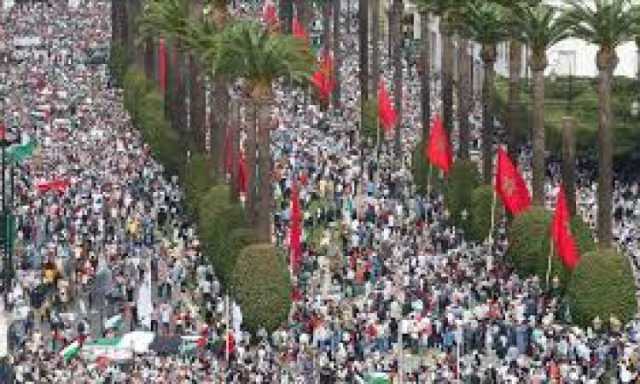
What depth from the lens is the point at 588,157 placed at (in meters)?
95.0

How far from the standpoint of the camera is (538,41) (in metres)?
77.6

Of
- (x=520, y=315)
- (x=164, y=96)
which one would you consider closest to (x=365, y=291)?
(x=520, y=315)

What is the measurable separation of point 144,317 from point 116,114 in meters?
51.0

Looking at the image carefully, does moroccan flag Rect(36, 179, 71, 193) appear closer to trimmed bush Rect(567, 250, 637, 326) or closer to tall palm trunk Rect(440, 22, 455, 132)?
tall palm trunk Rect(440, 22, 455, 132)

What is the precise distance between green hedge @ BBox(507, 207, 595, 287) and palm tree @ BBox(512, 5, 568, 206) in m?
2.38

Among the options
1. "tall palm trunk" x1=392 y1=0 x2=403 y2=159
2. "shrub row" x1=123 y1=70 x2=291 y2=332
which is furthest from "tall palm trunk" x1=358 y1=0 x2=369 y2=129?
"shrub row" x1=123 y1=70 x2=291 y2=332

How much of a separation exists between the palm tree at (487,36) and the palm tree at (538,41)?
4.23 m

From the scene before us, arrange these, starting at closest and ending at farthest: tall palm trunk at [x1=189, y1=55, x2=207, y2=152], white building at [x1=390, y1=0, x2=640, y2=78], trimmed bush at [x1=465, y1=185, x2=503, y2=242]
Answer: trimmed bush at [x1=465, y1=185, x2=503, y2=242], tall palm trunk at [x1=189, y1=55, x2=207, y2=152], white building at [x1=390, y1=0, x2=640, y2=78]

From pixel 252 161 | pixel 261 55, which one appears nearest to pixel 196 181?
pixel 252 161

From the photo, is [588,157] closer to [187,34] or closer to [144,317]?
[187,34]

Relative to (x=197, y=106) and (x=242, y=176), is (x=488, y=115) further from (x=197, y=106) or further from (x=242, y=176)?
(x=197, y=106)

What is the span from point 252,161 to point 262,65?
17.5ft

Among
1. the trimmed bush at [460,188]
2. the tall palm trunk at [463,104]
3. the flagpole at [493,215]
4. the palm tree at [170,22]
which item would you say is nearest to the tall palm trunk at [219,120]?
the palm tree at [170,22]

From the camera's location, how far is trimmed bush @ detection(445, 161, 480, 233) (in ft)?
273
